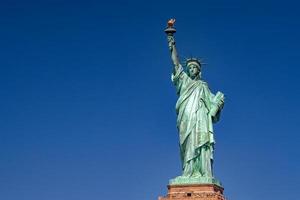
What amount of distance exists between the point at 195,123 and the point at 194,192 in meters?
3.73

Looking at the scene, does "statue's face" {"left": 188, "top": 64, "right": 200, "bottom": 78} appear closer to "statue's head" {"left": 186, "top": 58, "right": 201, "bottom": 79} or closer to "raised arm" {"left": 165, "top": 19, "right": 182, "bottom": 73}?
"statue's head" {"left": 186, "top": 58, "right": 201, "bottom": 79}

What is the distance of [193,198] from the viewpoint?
30719 millimetres

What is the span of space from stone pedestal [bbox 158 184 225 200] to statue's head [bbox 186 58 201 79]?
6311 mm

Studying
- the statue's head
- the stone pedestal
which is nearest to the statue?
the statue's head

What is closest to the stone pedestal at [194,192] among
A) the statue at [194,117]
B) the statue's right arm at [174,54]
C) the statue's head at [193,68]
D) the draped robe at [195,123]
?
the statue at [194,117]

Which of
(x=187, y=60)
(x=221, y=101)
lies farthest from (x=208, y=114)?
(x=187, y=60)

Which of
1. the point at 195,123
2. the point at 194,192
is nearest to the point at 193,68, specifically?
the point at 195,123

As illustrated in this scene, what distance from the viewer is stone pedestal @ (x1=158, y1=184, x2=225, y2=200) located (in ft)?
100

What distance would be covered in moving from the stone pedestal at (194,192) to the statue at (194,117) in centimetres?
30

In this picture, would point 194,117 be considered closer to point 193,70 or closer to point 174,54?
point 193,70

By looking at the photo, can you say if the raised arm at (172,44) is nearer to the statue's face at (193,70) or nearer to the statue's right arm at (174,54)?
the statue's right arm at (174,54)

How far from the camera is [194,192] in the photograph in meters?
30.9

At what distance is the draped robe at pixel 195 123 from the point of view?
3216 centimetres

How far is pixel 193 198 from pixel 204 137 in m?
3.36
